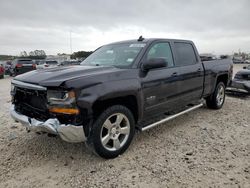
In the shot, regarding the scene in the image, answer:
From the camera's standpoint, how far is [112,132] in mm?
3408

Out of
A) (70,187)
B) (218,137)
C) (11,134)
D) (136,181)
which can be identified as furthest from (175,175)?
(11,134)

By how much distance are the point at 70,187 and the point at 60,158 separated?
2.72 feet

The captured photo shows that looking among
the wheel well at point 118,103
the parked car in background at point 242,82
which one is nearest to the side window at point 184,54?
the wheel well at point 118,103

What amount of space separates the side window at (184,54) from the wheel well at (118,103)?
4.91 feet

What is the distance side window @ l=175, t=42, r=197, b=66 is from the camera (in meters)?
4.72

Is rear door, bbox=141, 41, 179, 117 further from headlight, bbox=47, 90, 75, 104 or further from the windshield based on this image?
headlight, bbox=47, 90, 75, 104

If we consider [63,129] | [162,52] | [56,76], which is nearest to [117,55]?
[162,52]

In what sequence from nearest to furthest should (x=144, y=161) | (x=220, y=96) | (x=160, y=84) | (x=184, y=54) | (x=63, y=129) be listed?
(x=63, y=129) < (x=144, y=161) < (x=160, y=84) < (x=184, y=54) < (x=220, y=96)

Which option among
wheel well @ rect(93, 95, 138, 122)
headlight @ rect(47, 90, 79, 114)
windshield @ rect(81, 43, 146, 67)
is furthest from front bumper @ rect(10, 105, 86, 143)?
windshield @ rect(81, 43, 146, 67)

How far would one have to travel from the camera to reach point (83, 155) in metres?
3.60

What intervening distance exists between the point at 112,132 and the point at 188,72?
231 centimetres

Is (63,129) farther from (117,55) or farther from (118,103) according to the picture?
(117,55)

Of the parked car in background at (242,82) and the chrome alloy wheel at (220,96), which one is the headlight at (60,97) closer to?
the chrome alloy wheel at (220,96)

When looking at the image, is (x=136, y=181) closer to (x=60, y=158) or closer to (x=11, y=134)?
(x=60, y=158)
